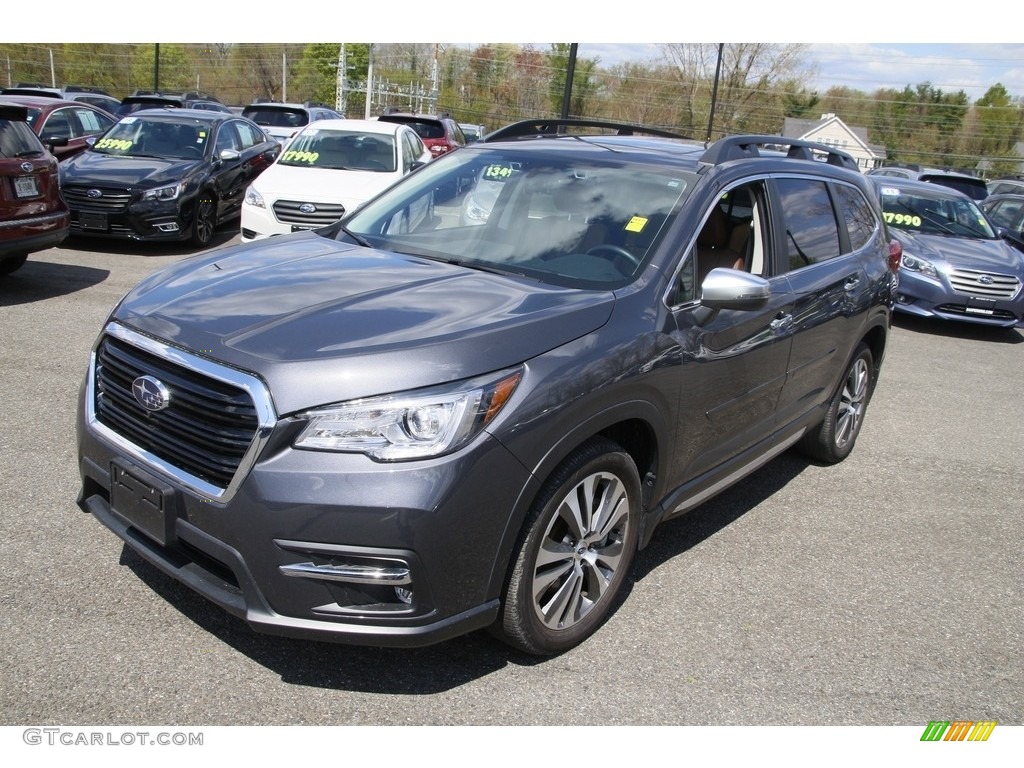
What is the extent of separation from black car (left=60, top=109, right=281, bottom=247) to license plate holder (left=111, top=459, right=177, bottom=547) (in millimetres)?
8446

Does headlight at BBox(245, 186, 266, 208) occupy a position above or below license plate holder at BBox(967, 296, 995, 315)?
above

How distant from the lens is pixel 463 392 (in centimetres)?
269

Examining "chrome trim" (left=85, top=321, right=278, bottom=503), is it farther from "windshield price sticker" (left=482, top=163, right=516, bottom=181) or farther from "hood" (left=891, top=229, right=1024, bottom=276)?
"hood" (left=891, top=229, right=1024, bottom=276)

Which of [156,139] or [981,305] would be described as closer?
[981,305]

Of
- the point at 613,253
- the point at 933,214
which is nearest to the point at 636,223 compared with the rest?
the point at 613,253

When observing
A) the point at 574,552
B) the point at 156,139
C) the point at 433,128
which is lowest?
the point at 574,552

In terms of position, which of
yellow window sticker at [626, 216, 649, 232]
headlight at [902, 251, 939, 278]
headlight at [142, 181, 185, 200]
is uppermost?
yellow window sticker at [626, 216, 649, 232]

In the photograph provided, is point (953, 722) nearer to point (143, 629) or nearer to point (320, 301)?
point (320, 301)

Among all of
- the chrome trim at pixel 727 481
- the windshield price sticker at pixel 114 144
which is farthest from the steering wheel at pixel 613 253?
the windshield price sticker at pixel 114 144

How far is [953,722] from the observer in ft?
10.5

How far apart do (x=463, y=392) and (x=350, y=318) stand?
0.53 metres

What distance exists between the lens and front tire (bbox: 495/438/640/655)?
2.98 meters

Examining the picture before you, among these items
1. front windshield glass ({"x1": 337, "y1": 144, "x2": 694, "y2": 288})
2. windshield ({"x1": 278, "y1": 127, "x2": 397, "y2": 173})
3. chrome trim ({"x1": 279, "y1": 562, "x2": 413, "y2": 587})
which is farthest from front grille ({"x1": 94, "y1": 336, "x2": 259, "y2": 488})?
windshield ({"x1": 278, "y1": 127, "x2": 397, "y2": 173})

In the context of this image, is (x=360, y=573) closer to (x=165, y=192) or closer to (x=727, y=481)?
(x=727, y=481)
